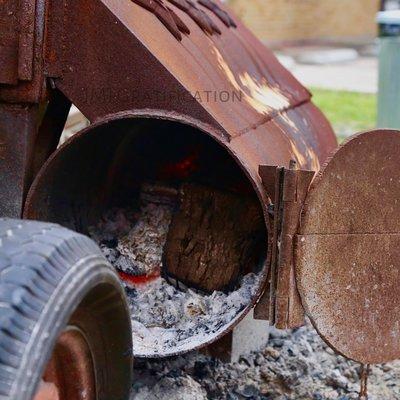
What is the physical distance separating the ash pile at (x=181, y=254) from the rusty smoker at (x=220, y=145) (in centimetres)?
1

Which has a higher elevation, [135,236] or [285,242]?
[135,236]

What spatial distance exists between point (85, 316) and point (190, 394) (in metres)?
1.21

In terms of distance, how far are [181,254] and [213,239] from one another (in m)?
0.15

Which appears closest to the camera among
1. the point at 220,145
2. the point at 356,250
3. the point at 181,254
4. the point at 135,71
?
the point at 356,250

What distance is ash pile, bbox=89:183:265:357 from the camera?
11.5 feet

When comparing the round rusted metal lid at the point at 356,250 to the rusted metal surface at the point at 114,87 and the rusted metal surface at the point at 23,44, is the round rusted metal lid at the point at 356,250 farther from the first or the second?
the rusted metal surface at the point at 23,44

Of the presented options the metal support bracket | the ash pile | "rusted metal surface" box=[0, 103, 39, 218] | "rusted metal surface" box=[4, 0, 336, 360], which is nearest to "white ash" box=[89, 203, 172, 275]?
the ash pile

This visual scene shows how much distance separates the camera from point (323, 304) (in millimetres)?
3014

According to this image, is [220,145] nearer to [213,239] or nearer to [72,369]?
[213,239]

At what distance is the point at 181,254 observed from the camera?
3828mm

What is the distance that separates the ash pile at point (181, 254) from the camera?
138 inches

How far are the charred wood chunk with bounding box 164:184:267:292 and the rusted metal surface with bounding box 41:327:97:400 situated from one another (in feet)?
4.36

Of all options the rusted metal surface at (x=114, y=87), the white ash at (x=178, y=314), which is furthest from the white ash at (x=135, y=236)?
the rusted metal surface at (x=114, y=87)

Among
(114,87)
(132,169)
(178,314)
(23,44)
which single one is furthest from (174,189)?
(23,44)
